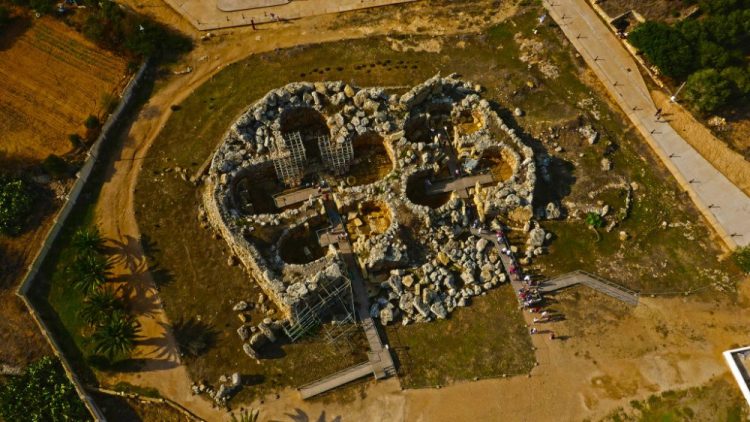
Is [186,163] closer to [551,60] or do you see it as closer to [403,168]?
[403,168]

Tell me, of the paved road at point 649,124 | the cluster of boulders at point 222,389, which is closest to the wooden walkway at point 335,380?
the cluster of boulders at point 222,389

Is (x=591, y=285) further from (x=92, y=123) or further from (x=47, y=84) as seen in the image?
(x=47, y=84)

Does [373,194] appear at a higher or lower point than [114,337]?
higher

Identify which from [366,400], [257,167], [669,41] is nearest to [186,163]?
[257,167]

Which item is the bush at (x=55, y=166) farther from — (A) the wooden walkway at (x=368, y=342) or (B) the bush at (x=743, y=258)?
(B) the bush at (x=743, y=258)

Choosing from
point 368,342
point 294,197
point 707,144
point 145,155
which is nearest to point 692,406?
point 368,342
